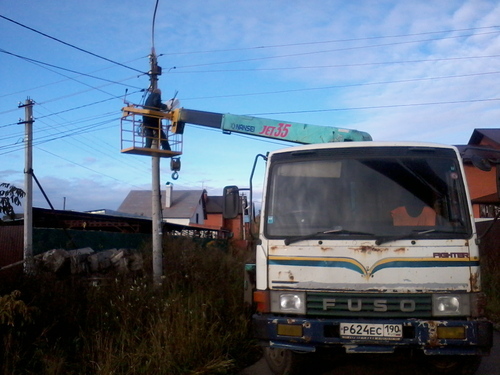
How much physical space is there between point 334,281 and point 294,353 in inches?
44.1

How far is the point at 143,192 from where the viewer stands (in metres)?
52.4

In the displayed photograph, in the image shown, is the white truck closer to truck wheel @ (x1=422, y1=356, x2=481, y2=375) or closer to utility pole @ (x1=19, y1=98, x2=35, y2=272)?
truck wheel @ (x1=422, y1=356, x2=481, y2=375)

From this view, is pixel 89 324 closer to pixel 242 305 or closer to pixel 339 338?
pixel 242 305

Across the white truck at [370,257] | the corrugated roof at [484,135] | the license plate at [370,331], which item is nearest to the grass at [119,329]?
the white truck at [370,257]

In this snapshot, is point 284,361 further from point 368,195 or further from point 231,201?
point 368,195

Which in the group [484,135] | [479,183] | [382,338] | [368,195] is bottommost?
[382,338]

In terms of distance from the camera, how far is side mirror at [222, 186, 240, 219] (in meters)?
6.27

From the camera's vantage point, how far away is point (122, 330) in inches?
244

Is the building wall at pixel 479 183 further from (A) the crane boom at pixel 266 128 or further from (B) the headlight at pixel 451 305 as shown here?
(B) the headlight at pixel 451 305

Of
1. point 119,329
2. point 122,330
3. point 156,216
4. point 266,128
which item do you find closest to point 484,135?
point 266,128

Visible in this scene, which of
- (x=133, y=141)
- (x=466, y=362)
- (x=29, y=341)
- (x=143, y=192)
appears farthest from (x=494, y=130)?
(x=143, y=192)

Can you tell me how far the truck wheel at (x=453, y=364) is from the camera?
5.55 metres

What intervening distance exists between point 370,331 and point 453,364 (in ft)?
4.80

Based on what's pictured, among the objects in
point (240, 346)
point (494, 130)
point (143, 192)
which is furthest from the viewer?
point (143, 192)
